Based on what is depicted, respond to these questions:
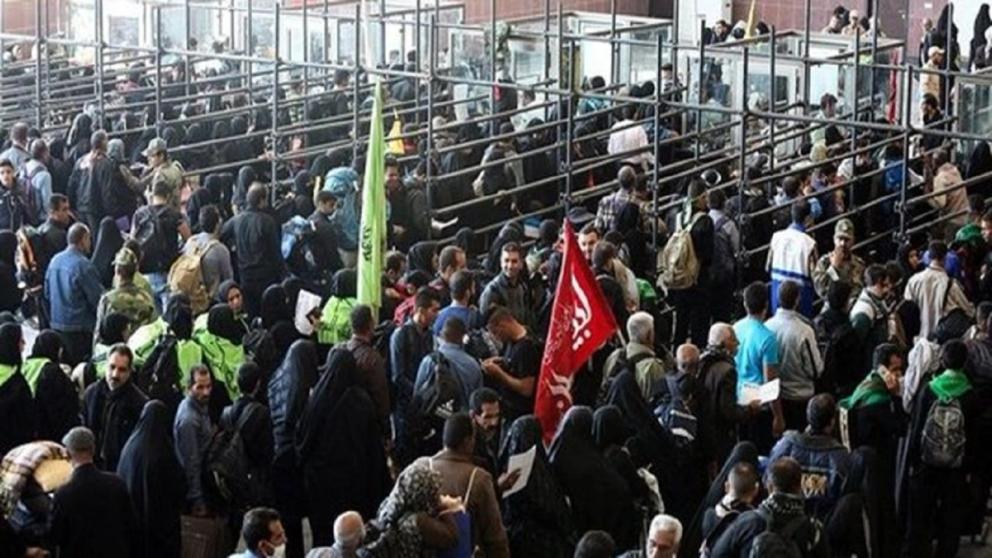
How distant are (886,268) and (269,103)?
886 centimetres

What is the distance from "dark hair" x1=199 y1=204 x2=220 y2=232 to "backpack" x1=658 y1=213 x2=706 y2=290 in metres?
3.44

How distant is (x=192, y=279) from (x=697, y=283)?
3.96 metres

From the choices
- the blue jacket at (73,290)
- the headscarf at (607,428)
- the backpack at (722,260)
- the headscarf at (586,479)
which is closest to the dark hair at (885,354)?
the headscarf at (607,428)

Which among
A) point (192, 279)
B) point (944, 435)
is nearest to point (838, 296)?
point (944, 435)

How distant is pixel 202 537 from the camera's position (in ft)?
39.5

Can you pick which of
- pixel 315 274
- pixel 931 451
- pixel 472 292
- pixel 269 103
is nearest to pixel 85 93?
pixel 269 103

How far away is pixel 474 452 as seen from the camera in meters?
11.3

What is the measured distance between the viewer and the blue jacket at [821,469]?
11.5 m

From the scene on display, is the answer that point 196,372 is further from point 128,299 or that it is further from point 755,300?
point 755,300

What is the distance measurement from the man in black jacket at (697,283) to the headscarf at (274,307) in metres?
3.80

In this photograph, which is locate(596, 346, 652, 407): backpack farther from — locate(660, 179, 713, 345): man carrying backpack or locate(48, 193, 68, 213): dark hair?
locate(48, 193, 68, 213): dark hair

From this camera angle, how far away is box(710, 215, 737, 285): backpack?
679 inches

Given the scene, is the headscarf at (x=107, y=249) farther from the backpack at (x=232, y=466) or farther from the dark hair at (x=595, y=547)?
the dark hair at (x=595, y=547)

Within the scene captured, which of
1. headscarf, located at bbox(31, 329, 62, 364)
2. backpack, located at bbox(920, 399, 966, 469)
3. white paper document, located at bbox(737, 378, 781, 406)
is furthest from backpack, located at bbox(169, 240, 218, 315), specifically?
backpack, located at bbox(920, 399, 966, 469)
